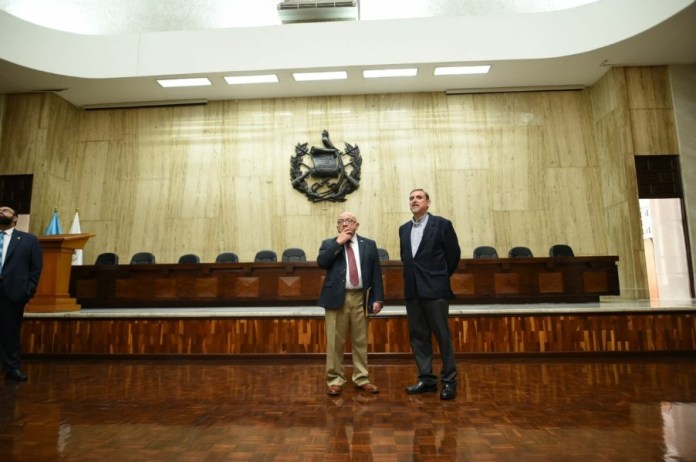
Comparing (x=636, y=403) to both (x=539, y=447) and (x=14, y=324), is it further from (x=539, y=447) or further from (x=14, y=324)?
(x=14, y=324)

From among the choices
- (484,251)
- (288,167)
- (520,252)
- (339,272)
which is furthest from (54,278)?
(520,252)

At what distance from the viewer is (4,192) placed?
746 centimetres

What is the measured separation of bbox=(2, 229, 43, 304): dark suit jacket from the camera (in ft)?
10.8

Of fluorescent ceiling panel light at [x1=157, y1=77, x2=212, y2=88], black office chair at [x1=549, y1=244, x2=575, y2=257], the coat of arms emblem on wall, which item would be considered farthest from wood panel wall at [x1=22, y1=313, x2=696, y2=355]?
fluorescent ceiling panel light at [x1=157, y1=77, x2=212, y2=88]

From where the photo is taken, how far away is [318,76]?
727 cm

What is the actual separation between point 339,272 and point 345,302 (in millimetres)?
214

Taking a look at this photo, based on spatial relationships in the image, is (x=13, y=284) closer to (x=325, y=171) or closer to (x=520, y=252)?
(x=325, y=171)

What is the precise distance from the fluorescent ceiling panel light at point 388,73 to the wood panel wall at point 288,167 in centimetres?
77

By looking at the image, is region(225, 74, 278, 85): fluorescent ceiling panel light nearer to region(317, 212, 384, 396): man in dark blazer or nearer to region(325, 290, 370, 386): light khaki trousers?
region(317, 212, 384, 396): man in dark blazer

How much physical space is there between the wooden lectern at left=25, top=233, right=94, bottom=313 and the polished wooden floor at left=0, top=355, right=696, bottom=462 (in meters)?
1.44

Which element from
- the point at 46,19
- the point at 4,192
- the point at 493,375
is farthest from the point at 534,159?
the point at 4,192

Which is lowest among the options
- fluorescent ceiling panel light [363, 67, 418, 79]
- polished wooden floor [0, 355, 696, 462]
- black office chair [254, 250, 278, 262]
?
polished wooden floor [0, 355, 696, 462]

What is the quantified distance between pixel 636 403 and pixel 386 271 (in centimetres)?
346

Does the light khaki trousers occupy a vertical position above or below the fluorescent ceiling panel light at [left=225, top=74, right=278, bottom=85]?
below
